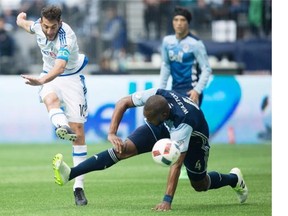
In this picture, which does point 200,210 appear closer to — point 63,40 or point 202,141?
point 202,141

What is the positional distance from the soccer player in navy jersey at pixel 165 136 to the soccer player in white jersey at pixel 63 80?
1.80 feet

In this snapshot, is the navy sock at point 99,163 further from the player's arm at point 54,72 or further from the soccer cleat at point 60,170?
the player's arm at point 54,72

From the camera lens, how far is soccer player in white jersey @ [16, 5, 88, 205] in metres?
12.3

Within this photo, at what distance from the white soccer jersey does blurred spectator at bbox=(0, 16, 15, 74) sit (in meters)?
13.9

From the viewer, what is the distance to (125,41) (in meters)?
28.2

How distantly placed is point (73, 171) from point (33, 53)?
1626cm

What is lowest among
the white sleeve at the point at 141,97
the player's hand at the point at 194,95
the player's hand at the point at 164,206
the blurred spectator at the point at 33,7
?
the player's hand at the point at 164,206

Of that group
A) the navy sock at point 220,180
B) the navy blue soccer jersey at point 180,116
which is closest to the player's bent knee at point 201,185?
the navy sock at point 220,180

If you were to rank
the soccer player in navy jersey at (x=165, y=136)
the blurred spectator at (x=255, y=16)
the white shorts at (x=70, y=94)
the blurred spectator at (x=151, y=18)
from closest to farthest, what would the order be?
the soccer player in navy jersey at (x=165, y=136) < the white shorts at (x=70, y=94) < the blurred spectator at (x=255, y=16) < the blurred spectator at (x=151, y=18)

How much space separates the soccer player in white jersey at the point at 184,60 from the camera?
15984mm

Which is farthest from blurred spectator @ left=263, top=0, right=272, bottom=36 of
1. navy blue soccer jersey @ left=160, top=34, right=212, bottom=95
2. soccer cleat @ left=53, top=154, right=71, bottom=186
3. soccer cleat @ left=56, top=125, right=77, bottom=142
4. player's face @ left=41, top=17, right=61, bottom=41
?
soccer cleat @ left=53, top=154, right=71, bottom=186

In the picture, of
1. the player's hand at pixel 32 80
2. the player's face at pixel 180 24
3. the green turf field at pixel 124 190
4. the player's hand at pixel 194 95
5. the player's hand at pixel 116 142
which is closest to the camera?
the player's hand at pixel 116 142

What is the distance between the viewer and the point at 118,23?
27922mm

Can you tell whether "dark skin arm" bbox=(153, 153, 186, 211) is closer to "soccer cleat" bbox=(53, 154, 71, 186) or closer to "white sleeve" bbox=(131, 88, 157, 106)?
"white sleeve" bbox=(131, 88, 157, 106)
